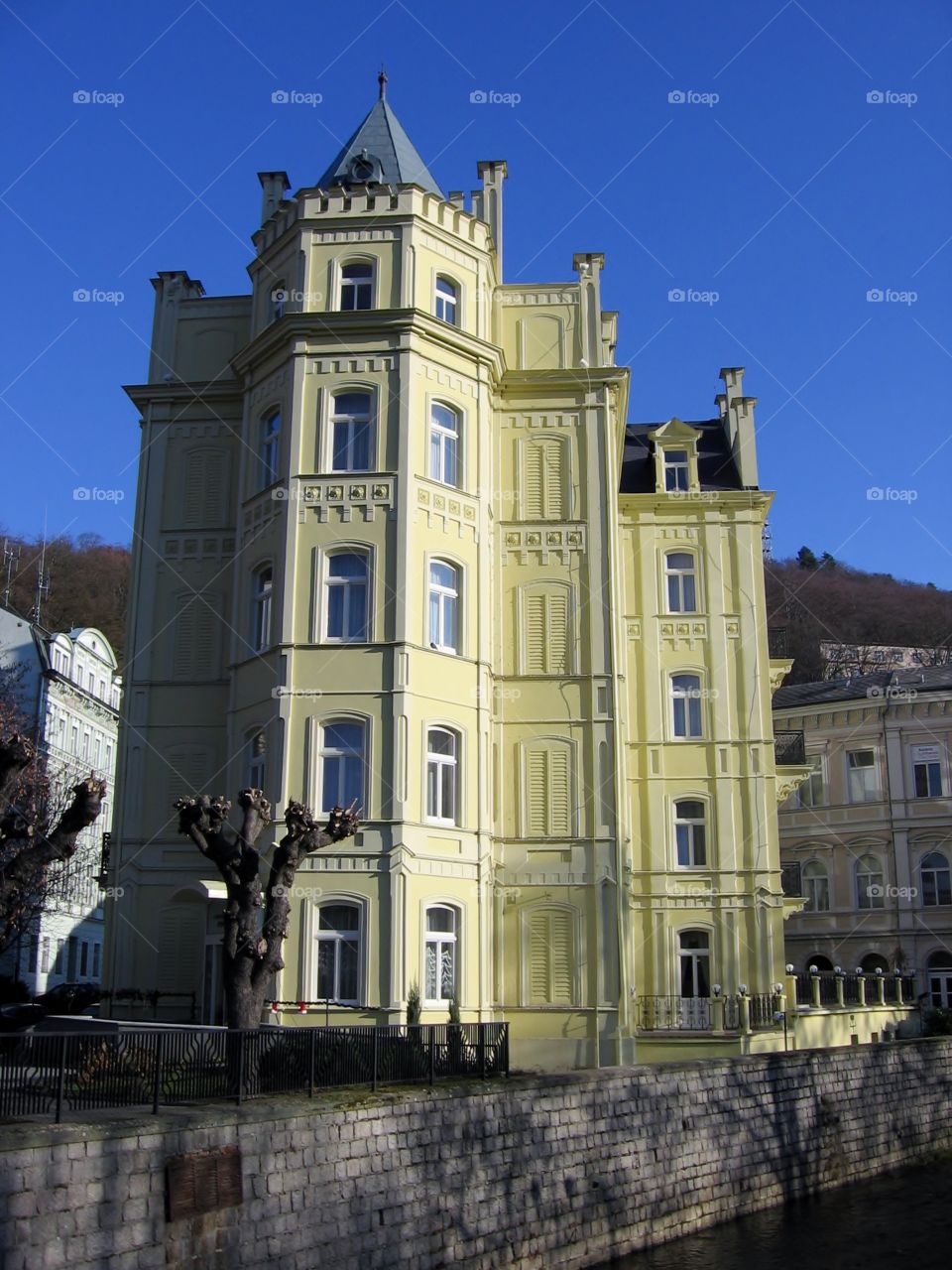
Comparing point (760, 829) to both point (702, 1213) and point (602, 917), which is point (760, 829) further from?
point (702, 1213)

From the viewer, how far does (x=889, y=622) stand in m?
92.1

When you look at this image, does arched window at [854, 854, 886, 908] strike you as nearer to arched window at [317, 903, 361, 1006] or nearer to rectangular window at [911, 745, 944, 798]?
rectangular window at [911, 745, 944, 798]

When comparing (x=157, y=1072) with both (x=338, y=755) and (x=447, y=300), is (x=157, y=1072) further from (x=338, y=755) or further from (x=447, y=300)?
(x=447, y=300)

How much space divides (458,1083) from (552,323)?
762 inches

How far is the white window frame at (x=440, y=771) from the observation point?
25422 mm

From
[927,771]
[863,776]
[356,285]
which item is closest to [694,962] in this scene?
[356,285]

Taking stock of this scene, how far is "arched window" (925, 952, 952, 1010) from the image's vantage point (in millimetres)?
49906

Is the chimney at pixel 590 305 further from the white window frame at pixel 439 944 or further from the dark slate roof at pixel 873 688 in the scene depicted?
the dark slate roof at pixel 873 688

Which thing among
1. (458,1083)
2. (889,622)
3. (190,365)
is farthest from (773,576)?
(458,1083)

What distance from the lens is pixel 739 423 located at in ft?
128

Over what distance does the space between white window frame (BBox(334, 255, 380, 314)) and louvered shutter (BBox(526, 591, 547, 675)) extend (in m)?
7.32

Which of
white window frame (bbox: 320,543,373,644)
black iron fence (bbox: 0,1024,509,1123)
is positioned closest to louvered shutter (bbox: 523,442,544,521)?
white window frame (bbox: 320,543,373,644)

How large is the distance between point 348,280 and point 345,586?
7.02m

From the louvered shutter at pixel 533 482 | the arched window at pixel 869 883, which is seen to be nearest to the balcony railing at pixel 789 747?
the arched window at pixel 869 883
